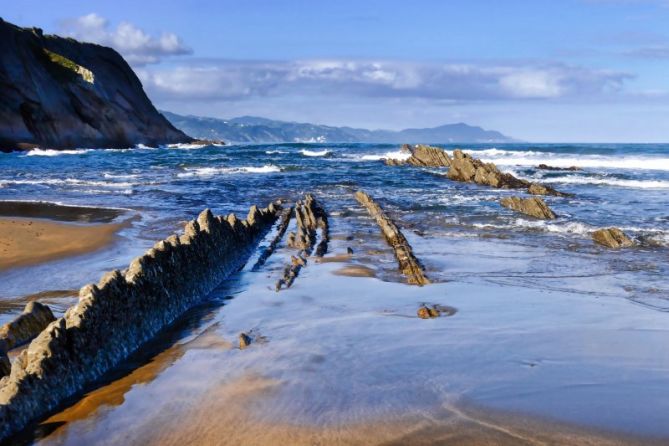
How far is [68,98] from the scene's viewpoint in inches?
2603

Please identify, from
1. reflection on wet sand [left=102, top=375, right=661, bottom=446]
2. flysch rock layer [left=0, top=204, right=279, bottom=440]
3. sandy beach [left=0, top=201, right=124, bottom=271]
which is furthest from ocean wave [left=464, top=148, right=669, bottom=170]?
reflection on wet sand [left=102, top=375, right=661, bottom=446]

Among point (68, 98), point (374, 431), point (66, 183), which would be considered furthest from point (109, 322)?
point (68, 98)

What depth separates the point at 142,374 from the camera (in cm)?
593

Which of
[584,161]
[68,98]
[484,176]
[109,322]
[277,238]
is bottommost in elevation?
[277,238]

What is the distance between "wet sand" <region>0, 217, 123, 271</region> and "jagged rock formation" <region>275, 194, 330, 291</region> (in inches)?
138

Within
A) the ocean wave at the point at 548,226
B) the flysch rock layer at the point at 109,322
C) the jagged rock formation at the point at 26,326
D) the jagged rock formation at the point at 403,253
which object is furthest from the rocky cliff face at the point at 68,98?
the jagged rock formation at the point at 26,326

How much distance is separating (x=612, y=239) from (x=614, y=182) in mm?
20571

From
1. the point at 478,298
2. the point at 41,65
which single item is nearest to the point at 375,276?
the point at 478,298

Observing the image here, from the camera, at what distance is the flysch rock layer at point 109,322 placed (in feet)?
16.6

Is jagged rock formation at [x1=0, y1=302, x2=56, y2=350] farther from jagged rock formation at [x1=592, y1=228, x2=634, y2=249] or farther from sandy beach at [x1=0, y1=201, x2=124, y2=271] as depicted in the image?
jagged rock formation at [x1=592, y1=228, x2=634, y2=249]

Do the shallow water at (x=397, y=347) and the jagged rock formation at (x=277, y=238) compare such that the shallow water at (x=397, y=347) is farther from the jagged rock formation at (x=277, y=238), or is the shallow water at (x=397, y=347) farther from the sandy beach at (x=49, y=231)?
the sandy beach at (x=49, y=231)

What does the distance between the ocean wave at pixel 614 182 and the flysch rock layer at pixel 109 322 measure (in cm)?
2514

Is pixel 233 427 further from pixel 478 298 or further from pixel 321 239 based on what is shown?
pixel 321 239

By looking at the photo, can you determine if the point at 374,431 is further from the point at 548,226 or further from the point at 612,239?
the point at 548,226
